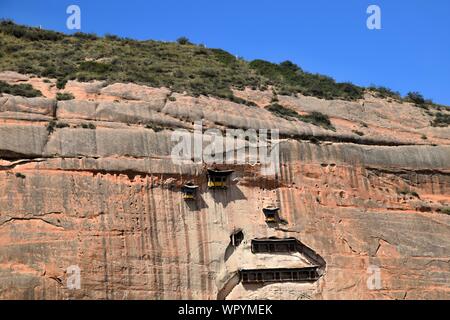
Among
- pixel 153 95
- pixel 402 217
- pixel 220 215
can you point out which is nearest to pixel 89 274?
pixel 220 215

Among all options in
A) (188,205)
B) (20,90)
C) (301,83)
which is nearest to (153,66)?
(301,83)

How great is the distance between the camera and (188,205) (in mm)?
39812

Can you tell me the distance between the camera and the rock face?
119 feet

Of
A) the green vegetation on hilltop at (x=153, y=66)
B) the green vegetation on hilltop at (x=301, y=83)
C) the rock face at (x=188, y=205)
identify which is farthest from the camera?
the green vegetation on hilltop at (x=301, y=83)

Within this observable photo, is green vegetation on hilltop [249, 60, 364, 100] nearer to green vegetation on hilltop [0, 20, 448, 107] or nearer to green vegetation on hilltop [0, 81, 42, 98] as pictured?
green vegetation on hilltop [0, 20, 448, 107]

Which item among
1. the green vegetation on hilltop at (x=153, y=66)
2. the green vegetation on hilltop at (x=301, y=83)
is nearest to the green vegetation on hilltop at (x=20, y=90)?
the green vegetation on hilltop at (x=153, y=66)

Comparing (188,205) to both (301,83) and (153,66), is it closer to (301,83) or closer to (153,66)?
(153,66)

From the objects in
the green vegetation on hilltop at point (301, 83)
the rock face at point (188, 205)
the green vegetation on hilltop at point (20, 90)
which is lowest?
the rock face at point (188, 205)

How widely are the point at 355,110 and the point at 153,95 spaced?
13.0 metres

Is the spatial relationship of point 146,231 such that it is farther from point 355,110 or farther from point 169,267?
point 355,110

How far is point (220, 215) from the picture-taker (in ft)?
133

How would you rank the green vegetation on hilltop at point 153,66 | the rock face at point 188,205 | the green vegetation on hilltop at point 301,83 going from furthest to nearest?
1. the green vegetation on hilltop at point 301,83
2. the green vegetation on hilltop at point 153,66
3. the rock face at point 188,205

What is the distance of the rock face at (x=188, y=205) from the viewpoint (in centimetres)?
3622

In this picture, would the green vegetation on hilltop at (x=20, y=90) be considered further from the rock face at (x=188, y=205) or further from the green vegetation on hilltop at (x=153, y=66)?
the green vegetation on hilltop at (x=153, y=66)
